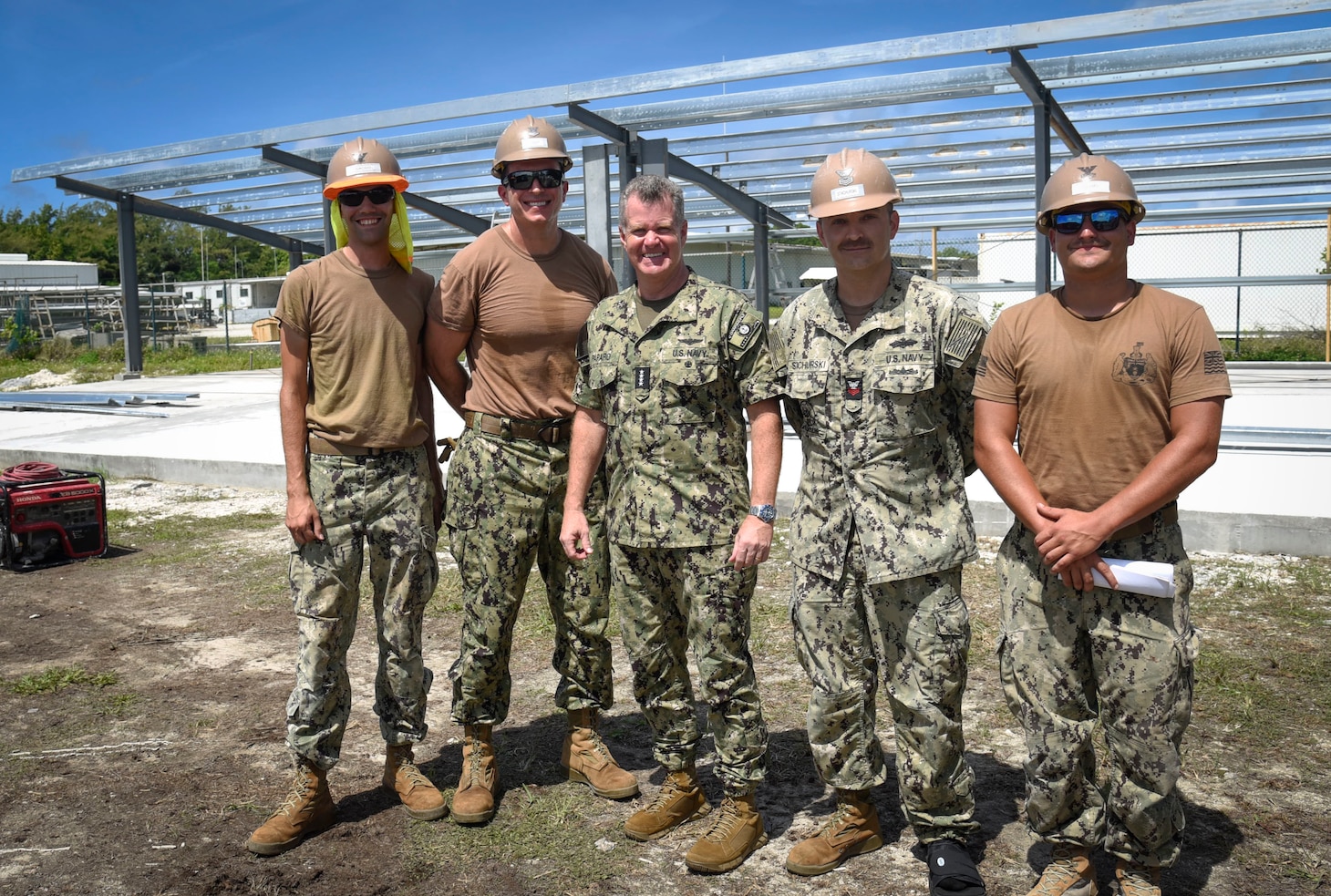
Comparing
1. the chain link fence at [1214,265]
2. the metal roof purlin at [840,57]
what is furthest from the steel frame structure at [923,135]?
the chain link fence at [1214,265]

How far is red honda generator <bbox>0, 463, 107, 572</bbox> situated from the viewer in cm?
731

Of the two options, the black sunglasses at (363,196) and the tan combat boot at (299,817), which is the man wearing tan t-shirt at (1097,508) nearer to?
the black sunglasses at (363,196)

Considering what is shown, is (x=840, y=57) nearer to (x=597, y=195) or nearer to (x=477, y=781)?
(x=597, y=195)

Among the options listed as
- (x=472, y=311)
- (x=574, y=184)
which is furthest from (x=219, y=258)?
(x=472, y=311)

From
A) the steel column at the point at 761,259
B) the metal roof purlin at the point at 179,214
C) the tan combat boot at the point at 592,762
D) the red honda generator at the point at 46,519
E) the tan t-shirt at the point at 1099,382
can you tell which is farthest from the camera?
the steel column at the point at 761,259

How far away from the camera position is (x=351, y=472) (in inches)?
142

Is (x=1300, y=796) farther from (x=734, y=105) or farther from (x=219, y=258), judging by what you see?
(x=219, y=258)

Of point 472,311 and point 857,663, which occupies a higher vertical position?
point 472,311

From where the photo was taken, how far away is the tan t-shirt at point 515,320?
3.72 m

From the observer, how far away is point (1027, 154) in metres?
12.3

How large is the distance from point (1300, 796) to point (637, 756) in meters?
2.31

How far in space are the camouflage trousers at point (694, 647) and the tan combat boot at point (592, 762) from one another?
33 cm

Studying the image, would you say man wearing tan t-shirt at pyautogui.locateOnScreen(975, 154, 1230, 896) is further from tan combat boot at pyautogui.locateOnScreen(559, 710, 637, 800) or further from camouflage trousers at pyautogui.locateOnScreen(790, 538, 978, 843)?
tan combat boot at pyautogui.locateOnScreen(559, 710, 637, 800)

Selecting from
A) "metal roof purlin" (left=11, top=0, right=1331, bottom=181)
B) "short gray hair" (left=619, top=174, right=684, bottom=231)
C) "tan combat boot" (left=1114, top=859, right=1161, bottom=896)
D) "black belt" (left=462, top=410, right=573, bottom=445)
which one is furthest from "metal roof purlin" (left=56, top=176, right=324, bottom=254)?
"tan combat boot" (left=1114, top=859, right=1161, bottom=896)
